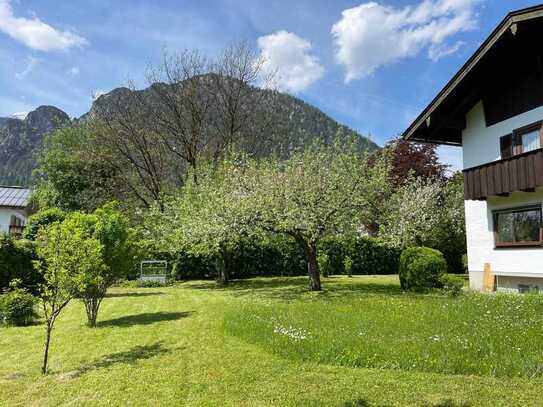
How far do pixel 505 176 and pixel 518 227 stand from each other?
2278 mm

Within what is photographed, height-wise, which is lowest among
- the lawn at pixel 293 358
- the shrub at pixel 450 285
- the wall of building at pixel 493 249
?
the lawn at pixel 293 358

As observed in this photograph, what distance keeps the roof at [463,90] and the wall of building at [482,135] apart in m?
0.55

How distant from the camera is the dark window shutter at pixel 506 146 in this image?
16.0 m

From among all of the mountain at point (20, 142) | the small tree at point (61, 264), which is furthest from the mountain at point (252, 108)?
the mountain at point (20, 142)

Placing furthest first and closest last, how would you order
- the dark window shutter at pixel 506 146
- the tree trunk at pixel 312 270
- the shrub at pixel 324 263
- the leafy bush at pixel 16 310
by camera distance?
1. the shrub at pixel 324 263
2. the tree trunk at pixel 312 270
3. the dark window shutter at pixel 506 146
4. the leafy bush at pixel 16 310

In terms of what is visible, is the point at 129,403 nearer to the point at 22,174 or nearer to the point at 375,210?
the point at 375,210

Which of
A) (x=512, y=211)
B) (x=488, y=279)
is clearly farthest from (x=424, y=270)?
(x=512, y=211)

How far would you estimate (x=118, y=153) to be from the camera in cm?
3092

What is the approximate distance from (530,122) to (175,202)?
53.7 ft

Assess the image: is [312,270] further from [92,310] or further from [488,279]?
[92,310]

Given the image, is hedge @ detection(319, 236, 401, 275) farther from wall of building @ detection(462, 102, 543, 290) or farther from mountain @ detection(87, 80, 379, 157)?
wall of building @ detection(462, 102, 543, 290)

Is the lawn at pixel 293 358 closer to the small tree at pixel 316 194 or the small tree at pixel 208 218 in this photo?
the small tree at pixel 316 194

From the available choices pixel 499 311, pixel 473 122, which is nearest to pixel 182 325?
pixel 499 311

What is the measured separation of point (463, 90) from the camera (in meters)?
17.3
